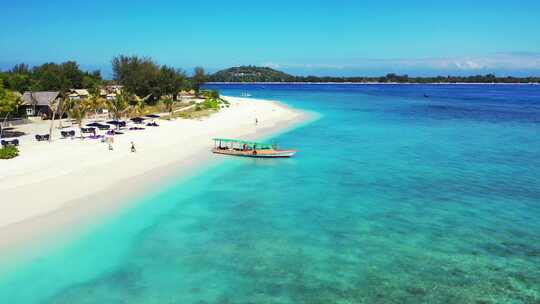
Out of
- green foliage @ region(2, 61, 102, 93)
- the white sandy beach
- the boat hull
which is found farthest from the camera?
green foliage @ region(2, 61, 102, 93)

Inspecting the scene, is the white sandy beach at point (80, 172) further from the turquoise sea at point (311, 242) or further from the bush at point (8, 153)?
the turquoise sea at point (311, 242)

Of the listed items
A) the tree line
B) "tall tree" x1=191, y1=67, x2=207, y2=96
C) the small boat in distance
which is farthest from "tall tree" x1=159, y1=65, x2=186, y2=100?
the small boat in distance

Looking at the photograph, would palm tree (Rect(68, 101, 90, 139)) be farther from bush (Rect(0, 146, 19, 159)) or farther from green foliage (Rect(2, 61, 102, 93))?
green foliage (Rect(2, 61, 102, 93))

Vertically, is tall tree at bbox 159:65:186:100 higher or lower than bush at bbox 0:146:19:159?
higher

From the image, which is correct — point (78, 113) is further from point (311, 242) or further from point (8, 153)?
point (311, 242)

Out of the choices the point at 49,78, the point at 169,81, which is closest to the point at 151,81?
the point at 169,81
